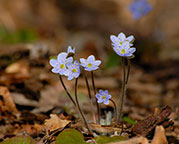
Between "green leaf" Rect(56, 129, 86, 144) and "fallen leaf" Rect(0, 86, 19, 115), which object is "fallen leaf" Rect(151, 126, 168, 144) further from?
"fallen leaf" Rect(0, 86, 19, 115)

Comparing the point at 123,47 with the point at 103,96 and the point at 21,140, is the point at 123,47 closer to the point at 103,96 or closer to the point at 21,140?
the point at 103,96

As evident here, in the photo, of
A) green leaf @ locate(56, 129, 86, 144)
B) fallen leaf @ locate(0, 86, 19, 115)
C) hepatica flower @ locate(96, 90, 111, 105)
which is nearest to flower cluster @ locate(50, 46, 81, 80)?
hepatica flower @ locate(96, 90, 111, 105)

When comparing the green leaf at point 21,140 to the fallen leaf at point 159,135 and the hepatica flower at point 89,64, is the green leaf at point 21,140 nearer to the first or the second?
the hepatica flower at point 89,64

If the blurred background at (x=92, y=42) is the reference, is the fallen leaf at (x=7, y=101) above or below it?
below

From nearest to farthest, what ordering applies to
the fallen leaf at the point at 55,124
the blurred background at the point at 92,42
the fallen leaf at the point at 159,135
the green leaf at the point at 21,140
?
the fallen leaf at the point at 159,135
the green leaf at the point at 21,140
the fallen leaf at the point at 55,124
the blurred background at the point at 92,42

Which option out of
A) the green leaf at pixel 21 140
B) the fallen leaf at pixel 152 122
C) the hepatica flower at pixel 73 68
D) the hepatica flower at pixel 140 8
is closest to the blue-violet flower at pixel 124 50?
the hepatica flower at pixel 73 68

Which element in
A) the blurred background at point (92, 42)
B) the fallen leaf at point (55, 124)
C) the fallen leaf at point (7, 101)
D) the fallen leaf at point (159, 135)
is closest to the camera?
the fallen leaf at point (159, 135)
